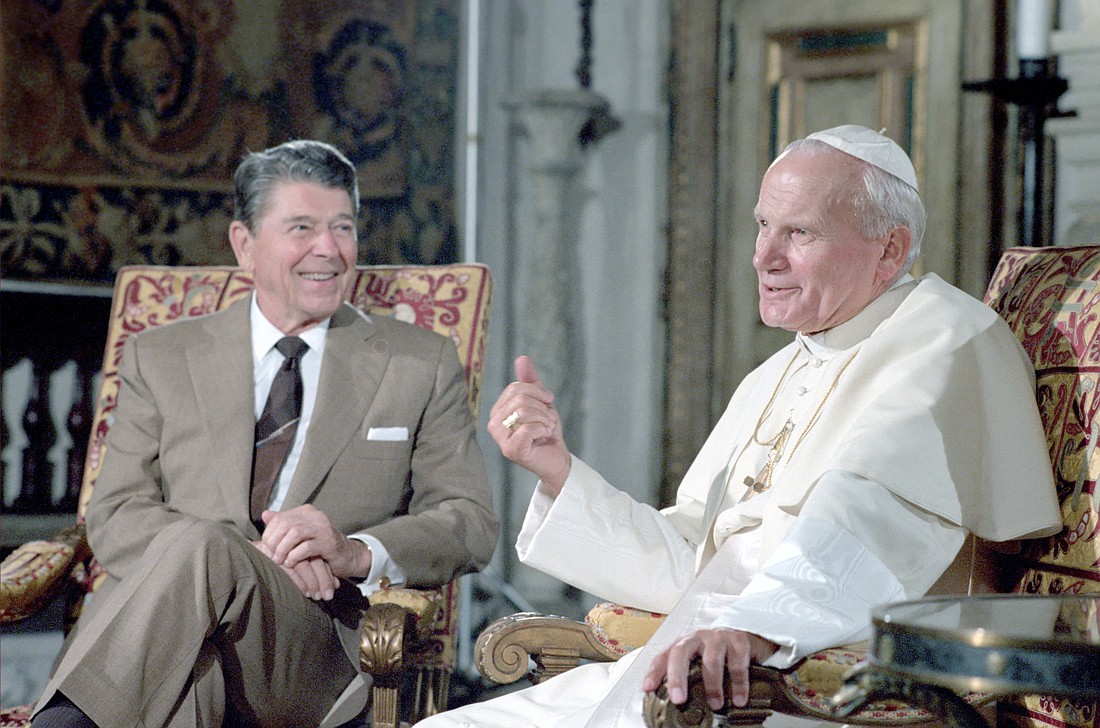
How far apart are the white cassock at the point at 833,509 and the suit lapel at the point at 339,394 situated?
0.69 m

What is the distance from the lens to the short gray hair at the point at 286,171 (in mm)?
3051

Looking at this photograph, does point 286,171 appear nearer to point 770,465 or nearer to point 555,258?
point 770,465

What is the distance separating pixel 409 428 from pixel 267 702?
0.71 m

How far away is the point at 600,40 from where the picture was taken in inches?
217

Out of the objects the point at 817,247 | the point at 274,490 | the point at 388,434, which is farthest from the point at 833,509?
the point at 274,490

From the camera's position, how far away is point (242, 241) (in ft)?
10.2

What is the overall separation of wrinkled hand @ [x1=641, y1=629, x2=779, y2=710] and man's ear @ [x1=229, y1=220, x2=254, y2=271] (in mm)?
Answer: 1734

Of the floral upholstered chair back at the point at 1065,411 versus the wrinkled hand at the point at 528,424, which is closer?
the floral upholstered chair back at the point at 1065,411

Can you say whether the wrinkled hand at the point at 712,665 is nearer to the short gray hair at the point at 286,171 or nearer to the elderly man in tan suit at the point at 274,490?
the elderly man in tan suit at the point at 274,490

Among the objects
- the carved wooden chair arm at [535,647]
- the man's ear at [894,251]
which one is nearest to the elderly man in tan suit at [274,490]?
the carved wooden chair arm at [535,647]

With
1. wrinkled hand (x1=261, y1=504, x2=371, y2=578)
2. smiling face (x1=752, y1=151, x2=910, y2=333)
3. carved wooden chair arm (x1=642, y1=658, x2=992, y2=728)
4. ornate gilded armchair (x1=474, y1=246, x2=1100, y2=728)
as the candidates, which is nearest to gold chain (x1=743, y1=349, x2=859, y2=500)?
smiling face (x1=752, y1=151, x2=910, y2=333)

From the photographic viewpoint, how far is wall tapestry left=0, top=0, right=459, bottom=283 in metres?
5.17

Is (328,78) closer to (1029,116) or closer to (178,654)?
(1029,116)

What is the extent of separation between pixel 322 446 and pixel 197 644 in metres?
0.68
